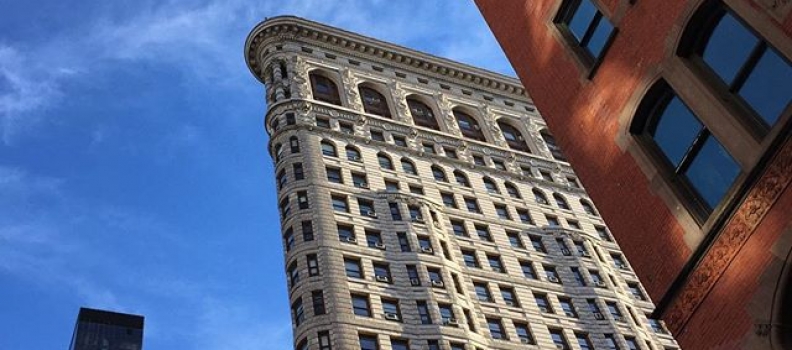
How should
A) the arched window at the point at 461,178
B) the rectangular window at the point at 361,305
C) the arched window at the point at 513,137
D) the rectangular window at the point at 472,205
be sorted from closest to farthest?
1. the rectangular window at the point at 361,305
2. the rectangular window at the point at 472,205
3. the arched window at the point at 461,178
4. the arched window at the point at 513,137

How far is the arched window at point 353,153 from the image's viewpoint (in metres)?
65.9

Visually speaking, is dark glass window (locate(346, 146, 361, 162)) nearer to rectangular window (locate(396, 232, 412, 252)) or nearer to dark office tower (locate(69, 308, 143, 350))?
rectangular window (locate(396, 232, 412, 252))

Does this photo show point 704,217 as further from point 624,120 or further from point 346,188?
point 346,188

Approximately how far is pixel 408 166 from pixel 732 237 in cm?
5426

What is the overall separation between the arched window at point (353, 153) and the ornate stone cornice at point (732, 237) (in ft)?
164

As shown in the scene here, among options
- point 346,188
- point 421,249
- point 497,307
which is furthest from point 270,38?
point 497,307

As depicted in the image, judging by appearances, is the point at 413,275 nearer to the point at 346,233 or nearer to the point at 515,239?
the point at 346,233

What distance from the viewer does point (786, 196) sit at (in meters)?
13.9

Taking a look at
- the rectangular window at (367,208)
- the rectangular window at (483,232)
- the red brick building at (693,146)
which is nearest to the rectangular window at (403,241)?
the rectangular window at (367,208)

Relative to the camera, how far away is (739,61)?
16094 mm

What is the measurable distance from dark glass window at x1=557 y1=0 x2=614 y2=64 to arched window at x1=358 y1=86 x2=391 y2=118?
179ft

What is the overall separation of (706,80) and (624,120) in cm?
247

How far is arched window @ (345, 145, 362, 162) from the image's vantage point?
65.9 meters

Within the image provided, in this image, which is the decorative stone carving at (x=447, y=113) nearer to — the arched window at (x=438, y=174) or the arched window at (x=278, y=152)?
the arched window at (x=438, y=174)
